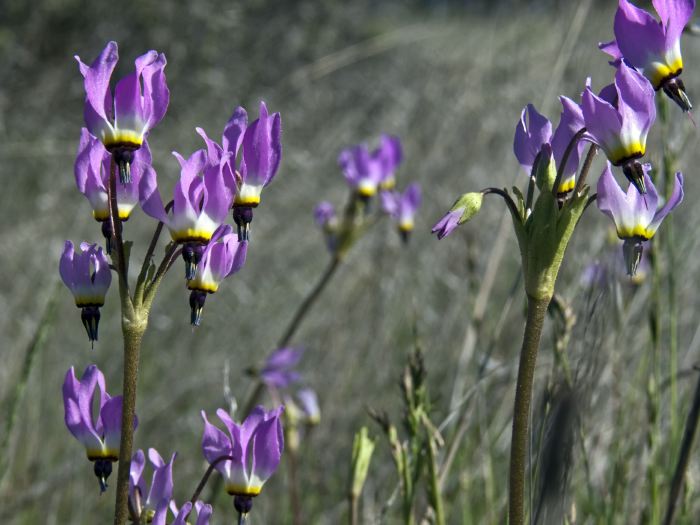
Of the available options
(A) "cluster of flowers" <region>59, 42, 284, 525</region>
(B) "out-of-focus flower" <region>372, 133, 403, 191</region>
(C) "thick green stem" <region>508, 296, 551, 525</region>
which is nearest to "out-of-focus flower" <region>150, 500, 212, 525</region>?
(A) "cluster of flowers" <region>59, 42, 284, 525</region>

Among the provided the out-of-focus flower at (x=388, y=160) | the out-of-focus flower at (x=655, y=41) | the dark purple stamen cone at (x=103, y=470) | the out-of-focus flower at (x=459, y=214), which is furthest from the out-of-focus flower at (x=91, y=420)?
the out-of-focus flower at (x=388, y=160)

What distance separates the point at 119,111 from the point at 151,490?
393 millimetres

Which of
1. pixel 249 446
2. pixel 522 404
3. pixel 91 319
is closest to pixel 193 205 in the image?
pixel 91 319

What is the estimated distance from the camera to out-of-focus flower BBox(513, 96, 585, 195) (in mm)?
1033

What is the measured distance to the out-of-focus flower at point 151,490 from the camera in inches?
39.9

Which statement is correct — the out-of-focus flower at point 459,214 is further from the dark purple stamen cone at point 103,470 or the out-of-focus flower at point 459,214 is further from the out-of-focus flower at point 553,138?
the dark purple stamen cone at point 103,470

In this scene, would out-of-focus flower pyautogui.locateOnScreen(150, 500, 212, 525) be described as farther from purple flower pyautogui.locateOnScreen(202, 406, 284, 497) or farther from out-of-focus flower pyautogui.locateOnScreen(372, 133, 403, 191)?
out-of-focus flower pyautogui.locateOnScreen(372, 133, 403, 191)

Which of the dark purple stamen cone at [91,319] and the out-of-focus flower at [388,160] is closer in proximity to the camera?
the dark purple stamen cone at [91,319]

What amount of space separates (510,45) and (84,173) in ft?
12.7

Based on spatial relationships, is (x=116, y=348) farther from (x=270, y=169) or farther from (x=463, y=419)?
(x=270, y=169)

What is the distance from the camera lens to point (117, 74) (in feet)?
19.2

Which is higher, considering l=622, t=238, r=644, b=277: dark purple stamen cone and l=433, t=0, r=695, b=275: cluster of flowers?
l=433, t=0, r=695, b=275: cluster of flowers

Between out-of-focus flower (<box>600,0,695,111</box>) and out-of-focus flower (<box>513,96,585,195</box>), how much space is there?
82mm

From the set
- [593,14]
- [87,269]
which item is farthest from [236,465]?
[593,14]
